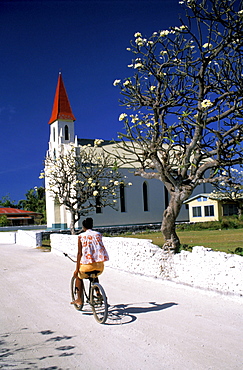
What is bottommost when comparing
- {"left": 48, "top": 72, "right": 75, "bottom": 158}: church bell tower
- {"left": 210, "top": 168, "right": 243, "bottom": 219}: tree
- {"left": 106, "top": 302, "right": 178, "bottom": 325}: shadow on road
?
{"left": 106, "top": 302, "right": 178, "bottom": 325}: shadow on road

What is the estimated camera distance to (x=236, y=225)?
33500 mm

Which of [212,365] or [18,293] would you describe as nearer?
[212,365]

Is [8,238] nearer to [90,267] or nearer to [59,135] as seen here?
[59,135]

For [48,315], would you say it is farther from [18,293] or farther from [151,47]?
[151,47]

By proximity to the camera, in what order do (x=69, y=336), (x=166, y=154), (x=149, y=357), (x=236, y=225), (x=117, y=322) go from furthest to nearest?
1. (x=236, y=225)
2. (x=166, y=154)
3. (x=117, y=322)
4. (x=69, y=336)
5. (x=149, y=357)

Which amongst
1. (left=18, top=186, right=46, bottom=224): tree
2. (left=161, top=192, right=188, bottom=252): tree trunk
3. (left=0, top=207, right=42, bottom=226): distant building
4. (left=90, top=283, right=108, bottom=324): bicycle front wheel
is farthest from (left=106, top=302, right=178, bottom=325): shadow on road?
(left=18, top=186, right=46, bottom=224): tree

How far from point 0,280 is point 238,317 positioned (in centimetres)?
780

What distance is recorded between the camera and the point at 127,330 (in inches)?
246

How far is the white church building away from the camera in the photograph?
140 ft

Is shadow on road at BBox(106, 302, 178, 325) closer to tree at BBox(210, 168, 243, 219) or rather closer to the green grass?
tree at BBox(210, 168, 243, 219)

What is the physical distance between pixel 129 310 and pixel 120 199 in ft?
117

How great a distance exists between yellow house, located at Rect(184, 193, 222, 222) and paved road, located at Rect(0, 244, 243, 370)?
30817mm

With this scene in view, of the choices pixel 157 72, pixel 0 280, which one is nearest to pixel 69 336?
pixel 0 280

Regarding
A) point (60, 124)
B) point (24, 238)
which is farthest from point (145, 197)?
point (24, 238)
